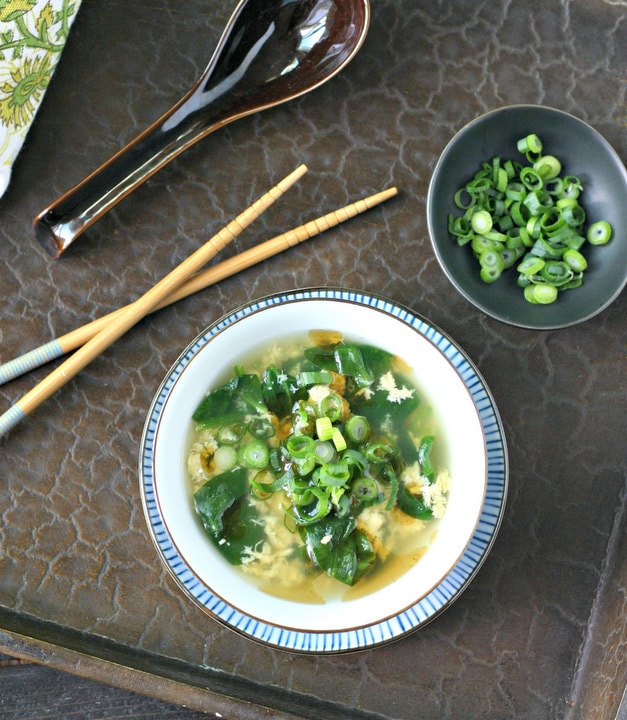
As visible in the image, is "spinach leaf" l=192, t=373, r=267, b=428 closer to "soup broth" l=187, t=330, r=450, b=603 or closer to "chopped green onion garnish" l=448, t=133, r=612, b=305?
"soup broth" l=187, t=330, r=450, b=603

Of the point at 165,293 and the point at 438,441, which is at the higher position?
the point at 165,293

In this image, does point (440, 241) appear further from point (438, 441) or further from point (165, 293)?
point (165, 293)

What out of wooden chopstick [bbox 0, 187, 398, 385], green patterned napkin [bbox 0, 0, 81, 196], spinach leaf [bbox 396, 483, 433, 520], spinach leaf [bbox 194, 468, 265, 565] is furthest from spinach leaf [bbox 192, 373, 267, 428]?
green patterned napkin [bbox 0, 0, 81, 196]

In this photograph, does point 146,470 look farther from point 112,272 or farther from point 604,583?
point 604,583

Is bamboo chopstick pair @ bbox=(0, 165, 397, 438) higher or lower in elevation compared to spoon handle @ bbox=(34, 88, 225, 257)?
lower

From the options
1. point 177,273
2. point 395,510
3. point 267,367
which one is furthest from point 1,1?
point 395,510

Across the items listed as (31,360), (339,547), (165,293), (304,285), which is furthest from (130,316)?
(339,547)

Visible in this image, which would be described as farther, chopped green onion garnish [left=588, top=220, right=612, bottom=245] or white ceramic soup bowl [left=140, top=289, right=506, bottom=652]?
chopped green onion garnish [left=588, top=220, right=612, bottom=245]

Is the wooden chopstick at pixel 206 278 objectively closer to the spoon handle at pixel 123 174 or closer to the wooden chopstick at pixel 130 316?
the wooden chopstick at pixel 130 316
